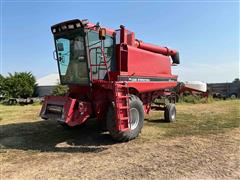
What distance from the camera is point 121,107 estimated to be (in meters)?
7.34

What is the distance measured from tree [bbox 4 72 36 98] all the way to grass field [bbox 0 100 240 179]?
1928cm

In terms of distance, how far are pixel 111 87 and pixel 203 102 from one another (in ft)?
44.2

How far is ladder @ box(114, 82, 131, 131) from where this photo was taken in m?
7.19

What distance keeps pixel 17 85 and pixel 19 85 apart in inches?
8.4

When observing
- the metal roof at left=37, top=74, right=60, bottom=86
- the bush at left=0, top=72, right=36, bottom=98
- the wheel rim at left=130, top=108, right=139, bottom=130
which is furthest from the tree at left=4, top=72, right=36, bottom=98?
the wheel rim at left=130, top=108, right=139, bottom=130

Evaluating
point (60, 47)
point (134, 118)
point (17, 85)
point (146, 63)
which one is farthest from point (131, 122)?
point (17, 85)

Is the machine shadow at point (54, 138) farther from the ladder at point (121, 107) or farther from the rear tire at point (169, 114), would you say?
the rear tire at point (169, 114)

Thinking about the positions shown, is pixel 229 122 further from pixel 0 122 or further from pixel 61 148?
pixel 0 122

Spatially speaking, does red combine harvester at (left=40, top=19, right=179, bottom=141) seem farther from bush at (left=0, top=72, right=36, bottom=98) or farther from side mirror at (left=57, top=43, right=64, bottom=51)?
bush at (left=0, top=72, right=36, bottom=98)

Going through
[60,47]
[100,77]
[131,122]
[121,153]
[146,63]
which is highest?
[60,47]

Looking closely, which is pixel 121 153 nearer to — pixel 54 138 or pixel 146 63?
pixel 54 138

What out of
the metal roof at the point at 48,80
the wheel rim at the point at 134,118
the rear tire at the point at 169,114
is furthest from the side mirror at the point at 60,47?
the metal roof at the point at 48,80

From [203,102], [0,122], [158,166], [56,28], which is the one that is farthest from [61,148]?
[203,102]

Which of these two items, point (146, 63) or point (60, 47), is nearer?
point (60, 47)
